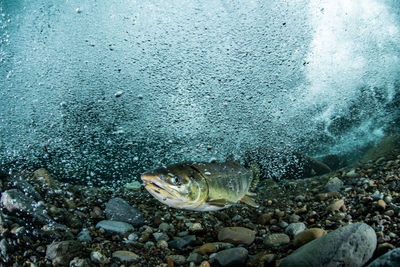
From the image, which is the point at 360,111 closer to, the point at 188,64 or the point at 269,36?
the point at 269,36

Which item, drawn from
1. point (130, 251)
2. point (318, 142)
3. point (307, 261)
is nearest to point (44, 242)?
point (130, 251)

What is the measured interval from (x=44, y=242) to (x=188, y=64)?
507 centimetres

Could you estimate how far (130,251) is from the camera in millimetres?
2273

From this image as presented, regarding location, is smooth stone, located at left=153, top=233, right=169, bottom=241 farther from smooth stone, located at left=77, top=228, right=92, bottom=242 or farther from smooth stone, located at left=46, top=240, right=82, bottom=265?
smooth stone, located at left=46, top=240, right=82, bottom=265

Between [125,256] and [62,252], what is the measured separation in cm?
48

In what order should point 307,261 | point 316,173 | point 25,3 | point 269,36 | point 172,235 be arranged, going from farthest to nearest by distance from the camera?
point 269,36 < point 316,173 < point 25,3 < point 172,235 < point 307,261

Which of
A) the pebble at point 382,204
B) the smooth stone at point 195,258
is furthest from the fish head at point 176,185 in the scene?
the pebble at point 382,204

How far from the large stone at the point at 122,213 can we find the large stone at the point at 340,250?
1889 millimetres

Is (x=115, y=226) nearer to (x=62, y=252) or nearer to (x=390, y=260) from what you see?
(x=62, y=252)

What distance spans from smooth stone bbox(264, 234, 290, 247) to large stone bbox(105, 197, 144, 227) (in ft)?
4.94

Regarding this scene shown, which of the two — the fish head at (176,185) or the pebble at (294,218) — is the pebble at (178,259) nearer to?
the fish head at (176,185)

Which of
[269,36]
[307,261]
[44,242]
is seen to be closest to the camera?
[307,261]

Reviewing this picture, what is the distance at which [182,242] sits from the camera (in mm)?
2492

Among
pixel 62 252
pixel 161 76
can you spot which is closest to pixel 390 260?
pixel 62 252
